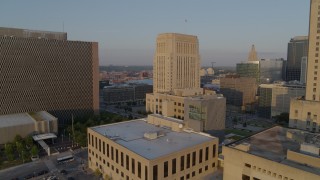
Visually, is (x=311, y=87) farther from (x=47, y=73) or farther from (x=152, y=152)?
(x=47, y=73)

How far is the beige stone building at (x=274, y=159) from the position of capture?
45.4m

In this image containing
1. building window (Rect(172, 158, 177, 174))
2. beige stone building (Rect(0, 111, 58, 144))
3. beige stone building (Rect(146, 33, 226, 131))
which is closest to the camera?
building window (Rect(172, 158, 177, 174))

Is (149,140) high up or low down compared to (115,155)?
up

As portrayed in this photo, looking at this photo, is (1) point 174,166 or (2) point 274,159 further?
(1) point 174,166

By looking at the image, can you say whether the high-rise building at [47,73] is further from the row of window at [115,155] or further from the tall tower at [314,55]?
the tall tower at [314,55]

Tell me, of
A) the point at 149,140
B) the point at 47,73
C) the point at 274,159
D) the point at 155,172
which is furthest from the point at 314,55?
the point at 47,73

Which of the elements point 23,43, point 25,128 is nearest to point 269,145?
point 25,128

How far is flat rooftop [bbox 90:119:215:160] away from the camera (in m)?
64.4

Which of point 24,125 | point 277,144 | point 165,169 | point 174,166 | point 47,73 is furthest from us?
point 47,73

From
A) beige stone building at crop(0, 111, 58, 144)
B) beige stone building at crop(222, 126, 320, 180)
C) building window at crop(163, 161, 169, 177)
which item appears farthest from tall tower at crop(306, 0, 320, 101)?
beige stone building at crop(0, 111, 58, 144)

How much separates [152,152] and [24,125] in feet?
270

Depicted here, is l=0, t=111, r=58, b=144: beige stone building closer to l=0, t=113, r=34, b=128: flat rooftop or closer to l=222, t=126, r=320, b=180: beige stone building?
l=0, t=113, r=34, b=128: flat rooftop

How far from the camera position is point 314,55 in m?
88.9

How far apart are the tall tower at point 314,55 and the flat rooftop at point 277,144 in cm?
2746
